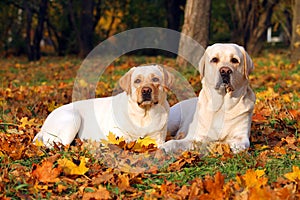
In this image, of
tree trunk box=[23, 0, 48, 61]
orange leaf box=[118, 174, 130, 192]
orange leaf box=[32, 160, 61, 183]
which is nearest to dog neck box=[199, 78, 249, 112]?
orange leaf box=[118, 174, 130, 192]

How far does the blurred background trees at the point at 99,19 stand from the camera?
20.4 m

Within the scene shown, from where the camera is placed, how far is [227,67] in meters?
4.75

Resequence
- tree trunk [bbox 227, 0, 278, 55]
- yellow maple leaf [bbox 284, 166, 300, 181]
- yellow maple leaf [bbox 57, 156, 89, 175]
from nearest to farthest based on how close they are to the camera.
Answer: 1. yellow maple leaf [bbox 284, 166, 300, 181]
2. yellow maple leaf [bbox 57, 156, 89, 175]
3. tree trunk [bbox 227, 0, 278, 55]

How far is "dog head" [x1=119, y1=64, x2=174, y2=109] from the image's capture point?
15.8ft

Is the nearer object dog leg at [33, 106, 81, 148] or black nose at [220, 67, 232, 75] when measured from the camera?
black nose at [220, 67, 232, 75]

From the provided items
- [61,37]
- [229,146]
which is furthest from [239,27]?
[229,146]

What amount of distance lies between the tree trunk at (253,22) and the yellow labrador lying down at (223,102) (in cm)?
1595

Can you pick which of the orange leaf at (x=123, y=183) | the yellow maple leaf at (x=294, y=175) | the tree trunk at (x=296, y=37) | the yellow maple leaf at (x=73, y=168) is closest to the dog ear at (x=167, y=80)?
the yellow maple leaf at (x=73, y=168)

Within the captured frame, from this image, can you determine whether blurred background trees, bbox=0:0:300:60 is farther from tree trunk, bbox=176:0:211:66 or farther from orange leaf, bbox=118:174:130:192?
orange leaf, bbox=118:174:130:192

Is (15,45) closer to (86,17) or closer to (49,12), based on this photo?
(49,12)

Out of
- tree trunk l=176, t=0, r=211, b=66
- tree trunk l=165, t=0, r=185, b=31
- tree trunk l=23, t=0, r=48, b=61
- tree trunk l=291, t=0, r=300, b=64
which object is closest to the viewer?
tree trunk l=176, t=0, r=211, b=66

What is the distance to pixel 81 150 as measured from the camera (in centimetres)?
470

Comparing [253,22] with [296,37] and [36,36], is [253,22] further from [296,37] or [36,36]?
→ [36,36]

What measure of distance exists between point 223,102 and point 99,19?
2070cm
